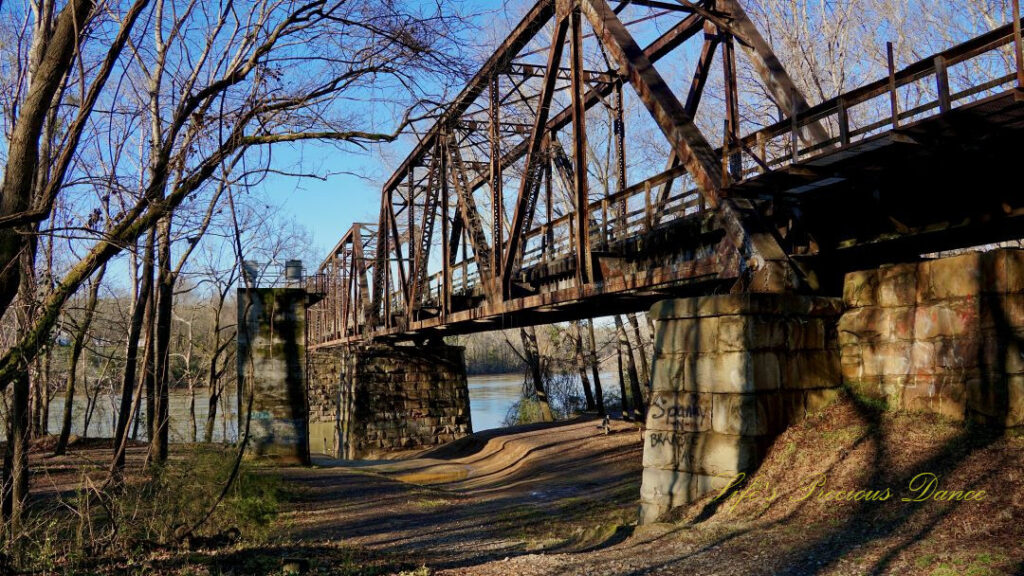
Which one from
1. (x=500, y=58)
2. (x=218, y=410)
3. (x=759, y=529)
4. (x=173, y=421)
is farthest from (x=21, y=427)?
(x=218, y=410)

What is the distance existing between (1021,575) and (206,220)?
7491 millimetres

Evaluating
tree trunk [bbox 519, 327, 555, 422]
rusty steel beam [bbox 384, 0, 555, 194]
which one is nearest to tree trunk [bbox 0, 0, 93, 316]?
rusty steel beam [bbox 384, 0, 555, 194]

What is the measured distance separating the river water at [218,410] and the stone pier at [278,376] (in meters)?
7.34

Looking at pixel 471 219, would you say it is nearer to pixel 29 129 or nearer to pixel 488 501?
pixel 488 501

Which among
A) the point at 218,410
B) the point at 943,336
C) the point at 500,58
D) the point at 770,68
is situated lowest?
the point at 218,410

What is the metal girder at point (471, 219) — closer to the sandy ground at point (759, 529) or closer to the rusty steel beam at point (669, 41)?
the rusty steel beam at point (669, 41)

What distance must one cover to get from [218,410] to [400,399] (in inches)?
775

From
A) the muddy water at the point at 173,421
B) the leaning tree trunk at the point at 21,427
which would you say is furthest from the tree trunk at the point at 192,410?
the leaning tree trunk at the point at 21,427

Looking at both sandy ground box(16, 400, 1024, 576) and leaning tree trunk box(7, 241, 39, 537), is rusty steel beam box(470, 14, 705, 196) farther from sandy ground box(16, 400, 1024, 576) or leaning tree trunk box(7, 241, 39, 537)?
leaning tree trunk box(7, 241, 39, 537)

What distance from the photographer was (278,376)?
17.4 m

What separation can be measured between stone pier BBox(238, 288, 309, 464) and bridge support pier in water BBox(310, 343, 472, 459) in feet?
39.6

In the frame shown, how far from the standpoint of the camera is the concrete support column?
28.7 feet

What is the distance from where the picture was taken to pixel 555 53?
47.9 ft

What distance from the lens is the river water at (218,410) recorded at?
30.4 m
